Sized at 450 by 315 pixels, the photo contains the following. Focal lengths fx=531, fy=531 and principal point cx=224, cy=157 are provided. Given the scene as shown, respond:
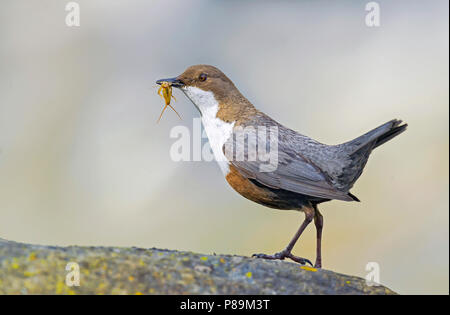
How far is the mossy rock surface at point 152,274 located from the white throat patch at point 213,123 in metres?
1.47

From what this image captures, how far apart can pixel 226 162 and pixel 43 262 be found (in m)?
2.16

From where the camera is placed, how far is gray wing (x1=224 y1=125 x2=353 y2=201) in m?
4.58

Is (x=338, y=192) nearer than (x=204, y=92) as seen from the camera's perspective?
Yes

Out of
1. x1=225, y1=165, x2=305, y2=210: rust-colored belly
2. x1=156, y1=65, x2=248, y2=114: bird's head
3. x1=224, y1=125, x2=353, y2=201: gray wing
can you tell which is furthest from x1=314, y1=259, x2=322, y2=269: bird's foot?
x1=156, y1=65, x2=248, y2=114: bird's head

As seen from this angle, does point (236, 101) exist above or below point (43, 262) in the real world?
above

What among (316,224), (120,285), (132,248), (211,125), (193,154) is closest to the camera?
A: (120,285)

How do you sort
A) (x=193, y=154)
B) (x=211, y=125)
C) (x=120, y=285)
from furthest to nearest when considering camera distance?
(x=193, y=154) → (x=211, y=125) → (x=120, y=285)

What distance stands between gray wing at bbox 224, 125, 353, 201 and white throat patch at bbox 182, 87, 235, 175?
0.09 metres

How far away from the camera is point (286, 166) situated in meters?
4.78

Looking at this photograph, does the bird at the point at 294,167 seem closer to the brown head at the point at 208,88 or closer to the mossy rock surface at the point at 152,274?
the brown head at the point at 208,88

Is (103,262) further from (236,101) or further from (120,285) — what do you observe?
(236,101)

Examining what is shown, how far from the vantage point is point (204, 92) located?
5434 millimetres

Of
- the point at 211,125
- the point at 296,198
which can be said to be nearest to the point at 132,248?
the point at 296,198

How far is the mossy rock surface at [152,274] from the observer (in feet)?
10.0
